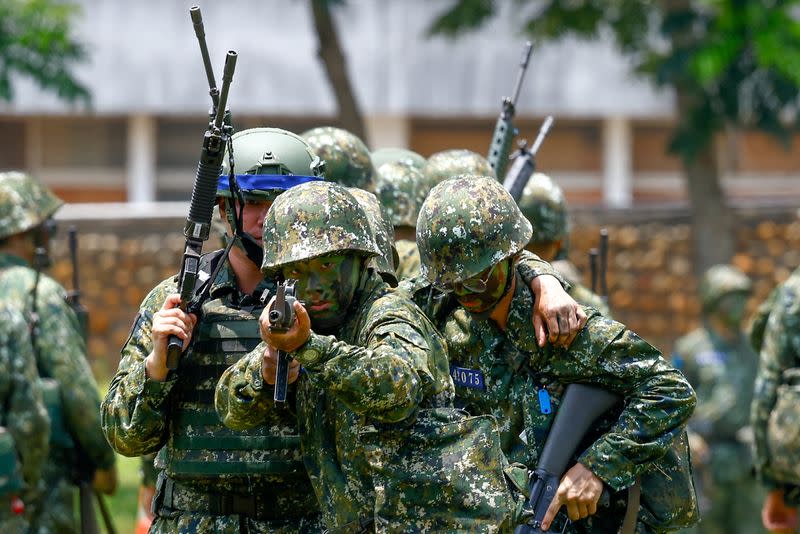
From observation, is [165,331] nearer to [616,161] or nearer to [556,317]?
[556,317]

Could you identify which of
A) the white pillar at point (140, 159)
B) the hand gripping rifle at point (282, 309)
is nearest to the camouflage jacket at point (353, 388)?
the hand gripping rifle at point (282, 309)

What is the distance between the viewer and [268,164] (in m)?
4.95

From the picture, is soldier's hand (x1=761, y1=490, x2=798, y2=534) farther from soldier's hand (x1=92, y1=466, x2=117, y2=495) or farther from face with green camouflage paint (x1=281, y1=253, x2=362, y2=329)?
face with green camouflage paint (x1=281, y1=253, x2=362, y2=329)

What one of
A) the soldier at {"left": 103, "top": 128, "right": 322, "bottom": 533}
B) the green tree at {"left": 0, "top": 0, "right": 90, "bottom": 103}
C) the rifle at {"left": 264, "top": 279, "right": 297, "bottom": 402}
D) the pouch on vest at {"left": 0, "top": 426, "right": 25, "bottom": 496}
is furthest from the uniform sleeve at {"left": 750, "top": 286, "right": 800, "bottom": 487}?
the green tree at {"left": 0, "top": 0, "right": 90, "bottom": 103}

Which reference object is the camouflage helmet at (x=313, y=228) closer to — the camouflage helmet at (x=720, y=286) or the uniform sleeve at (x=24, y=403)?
the uniform sleeve at (x=24, y=403)

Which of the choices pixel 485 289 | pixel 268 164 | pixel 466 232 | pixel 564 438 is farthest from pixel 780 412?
pixel 268 164

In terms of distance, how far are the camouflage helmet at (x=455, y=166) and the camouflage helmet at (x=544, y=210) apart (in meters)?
0.22

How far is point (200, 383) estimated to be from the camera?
15.2 ft

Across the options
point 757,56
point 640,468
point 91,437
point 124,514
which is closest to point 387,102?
point 757,56

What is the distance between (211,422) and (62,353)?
8.69 ft

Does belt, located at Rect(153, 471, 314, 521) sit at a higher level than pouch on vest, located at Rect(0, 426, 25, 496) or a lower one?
higher

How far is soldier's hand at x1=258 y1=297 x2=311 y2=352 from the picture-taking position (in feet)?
12.6

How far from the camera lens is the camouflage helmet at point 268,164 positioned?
484 centimetres

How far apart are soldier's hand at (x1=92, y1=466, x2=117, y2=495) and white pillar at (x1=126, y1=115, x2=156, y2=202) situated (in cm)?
1105
